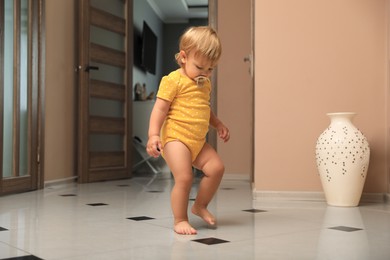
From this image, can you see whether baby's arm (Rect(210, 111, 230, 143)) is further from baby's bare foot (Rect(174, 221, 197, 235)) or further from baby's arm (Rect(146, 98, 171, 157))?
baby's bare foot (Rect(174, 221, 197, 235))

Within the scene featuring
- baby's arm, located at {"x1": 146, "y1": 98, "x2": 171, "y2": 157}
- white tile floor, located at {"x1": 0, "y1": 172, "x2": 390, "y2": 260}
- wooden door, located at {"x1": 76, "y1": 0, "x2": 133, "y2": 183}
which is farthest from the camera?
wooden door, located at {"x1": 76, "y1": 0, "x2": 133, "y2": 183}

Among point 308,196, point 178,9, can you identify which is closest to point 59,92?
point 308,196

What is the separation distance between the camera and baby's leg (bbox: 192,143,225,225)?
2.07 m

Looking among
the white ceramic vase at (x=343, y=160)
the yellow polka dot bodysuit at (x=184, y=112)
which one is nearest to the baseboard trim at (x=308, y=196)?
the white ceramic vase at (x=343, y=160)

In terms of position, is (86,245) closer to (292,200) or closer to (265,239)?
(265,239)

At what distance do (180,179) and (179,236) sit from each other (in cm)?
22

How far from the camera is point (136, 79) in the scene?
7.22 meters

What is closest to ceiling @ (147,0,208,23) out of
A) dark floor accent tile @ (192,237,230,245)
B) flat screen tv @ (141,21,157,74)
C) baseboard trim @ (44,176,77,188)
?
flat screen tv @ (141,21,157,74)

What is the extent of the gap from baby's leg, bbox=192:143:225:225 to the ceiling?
6.67m

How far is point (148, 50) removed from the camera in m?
7.77

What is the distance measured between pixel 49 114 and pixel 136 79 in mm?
3027

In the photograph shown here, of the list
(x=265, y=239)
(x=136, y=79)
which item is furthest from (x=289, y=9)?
(x=136, y=79)

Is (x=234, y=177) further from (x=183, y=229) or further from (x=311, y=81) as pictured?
(x=183, y=229)

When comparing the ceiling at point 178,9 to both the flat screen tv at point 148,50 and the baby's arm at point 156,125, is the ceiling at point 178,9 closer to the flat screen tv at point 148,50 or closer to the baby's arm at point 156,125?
the flat screen tv at point 148,50
